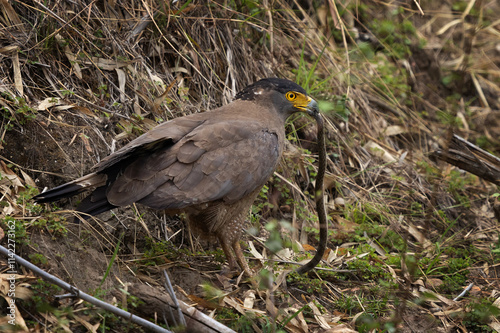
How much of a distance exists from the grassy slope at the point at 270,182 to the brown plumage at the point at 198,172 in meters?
0.32

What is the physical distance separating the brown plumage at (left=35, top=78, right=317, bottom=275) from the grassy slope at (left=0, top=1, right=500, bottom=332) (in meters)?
0.32

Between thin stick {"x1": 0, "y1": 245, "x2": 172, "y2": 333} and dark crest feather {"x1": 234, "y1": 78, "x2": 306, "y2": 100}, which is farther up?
dark crest feather {"x1": 234, "y1": 78, "x2": 306, "y2": 100}

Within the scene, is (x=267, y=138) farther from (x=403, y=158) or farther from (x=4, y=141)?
(x=403, y=158)

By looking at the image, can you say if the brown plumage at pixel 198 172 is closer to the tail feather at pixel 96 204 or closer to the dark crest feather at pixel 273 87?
the tail feather at pixel 96 204

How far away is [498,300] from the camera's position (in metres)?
4.24

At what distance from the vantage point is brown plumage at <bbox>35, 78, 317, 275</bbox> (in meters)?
3.64

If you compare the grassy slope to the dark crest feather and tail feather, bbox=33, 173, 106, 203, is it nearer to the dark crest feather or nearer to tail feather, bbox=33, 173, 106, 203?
tail feather, bbox=33, 173, 106, 203

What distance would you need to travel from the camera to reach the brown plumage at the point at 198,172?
364 centimetres

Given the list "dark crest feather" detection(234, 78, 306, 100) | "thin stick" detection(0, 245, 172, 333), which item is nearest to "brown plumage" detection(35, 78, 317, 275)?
"dark crest feather" detection(234, 78, 306, 100)

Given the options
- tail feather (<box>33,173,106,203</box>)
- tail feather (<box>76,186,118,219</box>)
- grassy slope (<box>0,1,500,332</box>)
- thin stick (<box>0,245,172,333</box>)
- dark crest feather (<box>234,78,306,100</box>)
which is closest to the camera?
thin stick (<box>0,245,172,333</box>)

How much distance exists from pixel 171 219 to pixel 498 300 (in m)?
2.69

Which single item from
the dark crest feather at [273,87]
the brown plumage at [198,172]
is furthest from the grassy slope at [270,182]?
the dark crest feather at [273,87]

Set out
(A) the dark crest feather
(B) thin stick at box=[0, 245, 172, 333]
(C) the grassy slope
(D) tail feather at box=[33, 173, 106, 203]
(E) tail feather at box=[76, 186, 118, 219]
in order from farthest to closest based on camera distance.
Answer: (A) the dark crest feather
(C) the grassy slope
(E) tail feather at box=[76, 186, 118, 219]
(D) tail feather at box=[33, 173, 106, 203]
(B) thin stick at box=[0, 245, 172, 333]

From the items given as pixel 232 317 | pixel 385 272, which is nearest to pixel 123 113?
pixel 232 317
